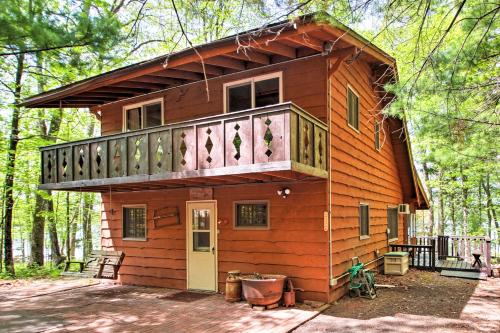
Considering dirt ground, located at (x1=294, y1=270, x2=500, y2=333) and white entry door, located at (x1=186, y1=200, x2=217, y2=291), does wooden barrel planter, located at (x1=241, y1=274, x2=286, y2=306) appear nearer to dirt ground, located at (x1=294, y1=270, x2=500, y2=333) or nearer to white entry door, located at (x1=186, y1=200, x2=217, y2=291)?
dirt ground, located at (x1=294, y1=270, x2=500, y2=333)

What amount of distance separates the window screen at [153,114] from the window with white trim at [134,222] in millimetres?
2180

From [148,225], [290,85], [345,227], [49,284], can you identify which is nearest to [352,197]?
[345,227]

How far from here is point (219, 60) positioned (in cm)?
773

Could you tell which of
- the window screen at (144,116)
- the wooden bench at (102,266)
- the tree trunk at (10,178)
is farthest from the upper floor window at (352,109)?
the tree trunk at (10,178)

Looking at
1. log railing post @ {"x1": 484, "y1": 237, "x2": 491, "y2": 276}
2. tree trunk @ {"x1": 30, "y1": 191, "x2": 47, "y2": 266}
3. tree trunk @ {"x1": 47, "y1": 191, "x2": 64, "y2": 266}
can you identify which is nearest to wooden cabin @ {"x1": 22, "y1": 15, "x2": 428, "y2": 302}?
log railing post @ {"x1": 484, "y1": 237, "x2": 491, "y2": 276}

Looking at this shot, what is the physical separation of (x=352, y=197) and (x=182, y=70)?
16.2 ft

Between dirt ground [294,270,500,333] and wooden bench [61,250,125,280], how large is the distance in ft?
16.0

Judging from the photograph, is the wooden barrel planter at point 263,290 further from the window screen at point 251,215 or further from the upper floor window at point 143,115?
the upper floor window at point 143,115

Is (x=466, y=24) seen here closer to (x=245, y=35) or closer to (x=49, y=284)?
(x=245, y=35)

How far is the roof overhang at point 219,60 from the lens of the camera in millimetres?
6215

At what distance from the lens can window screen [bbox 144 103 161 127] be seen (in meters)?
9.58

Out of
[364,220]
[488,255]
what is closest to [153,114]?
[364,220]

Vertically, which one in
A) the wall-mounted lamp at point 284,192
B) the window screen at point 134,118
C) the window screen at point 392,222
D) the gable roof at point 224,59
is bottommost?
the window screen at point 392,222

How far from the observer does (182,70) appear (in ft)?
27.3
